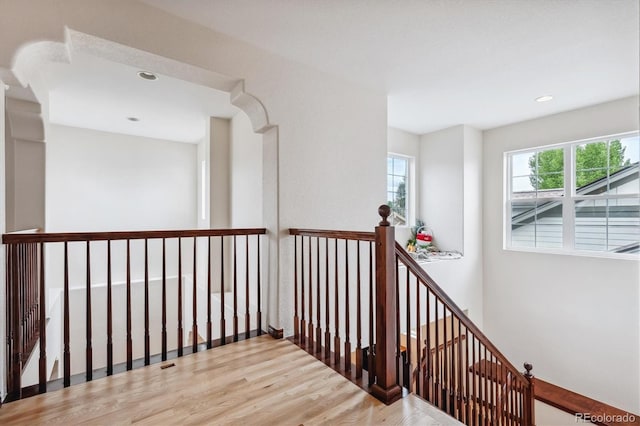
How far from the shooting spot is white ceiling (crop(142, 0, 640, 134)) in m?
2.06

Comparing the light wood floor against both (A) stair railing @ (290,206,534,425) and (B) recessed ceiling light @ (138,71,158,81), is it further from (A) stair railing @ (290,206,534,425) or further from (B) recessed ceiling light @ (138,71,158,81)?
(B) recessed ceiling light @ (138,71,158,81)

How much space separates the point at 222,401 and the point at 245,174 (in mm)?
2796

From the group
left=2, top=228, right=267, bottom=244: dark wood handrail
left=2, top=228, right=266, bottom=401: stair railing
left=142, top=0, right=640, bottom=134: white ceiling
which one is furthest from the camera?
left=2, top=228, right=266, bottom=401: stair railing

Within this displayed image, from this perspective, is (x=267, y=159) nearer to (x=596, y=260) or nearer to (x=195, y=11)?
(x=195, y=11)

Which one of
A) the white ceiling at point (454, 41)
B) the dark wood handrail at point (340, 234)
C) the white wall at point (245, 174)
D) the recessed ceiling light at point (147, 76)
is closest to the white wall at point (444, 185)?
the white ceiling at point (454, 41)

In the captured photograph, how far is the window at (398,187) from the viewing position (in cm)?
504

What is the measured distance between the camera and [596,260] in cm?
382

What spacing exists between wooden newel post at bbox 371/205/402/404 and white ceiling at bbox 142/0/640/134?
1.39 m

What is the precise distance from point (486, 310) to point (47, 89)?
6.18 metres

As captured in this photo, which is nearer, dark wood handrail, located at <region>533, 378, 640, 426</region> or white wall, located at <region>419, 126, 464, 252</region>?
dark wood handrail, located at <region>533, 378, 640, 426</region>

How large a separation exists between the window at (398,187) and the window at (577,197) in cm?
147

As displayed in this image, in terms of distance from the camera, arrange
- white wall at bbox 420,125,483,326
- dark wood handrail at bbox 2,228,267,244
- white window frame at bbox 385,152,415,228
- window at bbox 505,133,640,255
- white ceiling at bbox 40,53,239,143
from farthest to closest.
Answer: white window frame at bbox 385,152,415,228
white wall at bbox 420,125,483,326
window at bbox 505,133,640,255
white ceiling at bbox 40,53,239,143
dark wood handrail at bbox 2,228,267,244

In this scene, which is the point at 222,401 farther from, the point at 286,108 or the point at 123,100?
the point at 123,100

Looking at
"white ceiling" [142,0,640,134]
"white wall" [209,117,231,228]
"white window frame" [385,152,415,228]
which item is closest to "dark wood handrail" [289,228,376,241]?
"white ceiling" [142,0,640,134]
